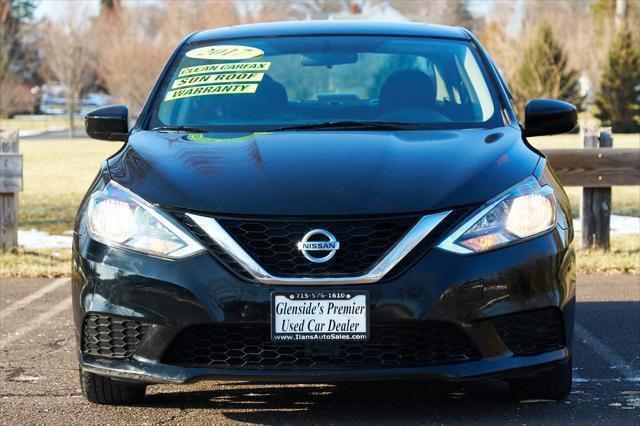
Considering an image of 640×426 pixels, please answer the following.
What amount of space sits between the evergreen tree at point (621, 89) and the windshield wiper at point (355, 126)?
124ft

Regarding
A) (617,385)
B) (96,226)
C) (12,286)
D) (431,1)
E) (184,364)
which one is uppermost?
(96,226)

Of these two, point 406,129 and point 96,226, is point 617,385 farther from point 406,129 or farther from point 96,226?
point 96,226

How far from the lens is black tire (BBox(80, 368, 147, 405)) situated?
432cm

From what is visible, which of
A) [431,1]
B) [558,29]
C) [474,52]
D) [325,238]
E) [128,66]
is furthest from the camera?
[431,1]

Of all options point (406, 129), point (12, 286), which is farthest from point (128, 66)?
point (406, 129)

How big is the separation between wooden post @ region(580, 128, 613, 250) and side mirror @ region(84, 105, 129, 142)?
4.72m

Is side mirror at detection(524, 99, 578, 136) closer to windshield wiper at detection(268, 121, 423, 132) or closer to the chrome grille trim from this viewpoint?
windshield wiper at detection(268, 121, 423, 132)

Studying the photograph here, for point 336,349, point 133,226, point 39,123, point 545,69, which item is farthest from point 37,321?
point 39,123

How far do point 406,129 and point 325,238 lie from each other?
44.7 inches

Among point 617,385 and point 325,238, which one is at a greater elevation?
point 325,238

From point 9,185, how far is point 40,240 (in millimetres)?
1639

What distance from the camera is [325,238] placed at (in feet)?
12.3

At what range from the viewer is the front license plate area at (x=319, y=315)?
3.71 meters

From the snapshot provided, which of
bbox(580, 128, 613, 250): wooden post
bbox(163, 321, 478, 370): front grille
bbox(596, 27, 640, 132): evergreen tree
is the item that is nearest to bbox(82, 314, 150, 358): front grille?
bbox(163, 321, 478, 370): front grille
